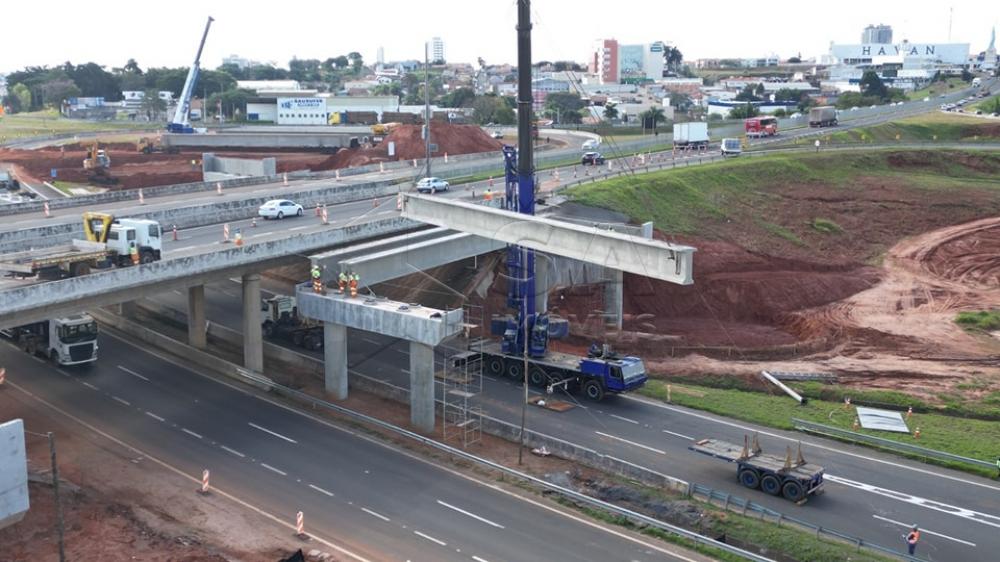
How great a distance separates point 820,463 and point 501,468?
1344 centimetres

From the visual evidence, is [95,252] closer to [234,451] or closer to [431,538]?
[234,451]

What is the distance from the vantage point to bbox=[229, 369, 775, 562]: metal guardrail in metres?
30.7

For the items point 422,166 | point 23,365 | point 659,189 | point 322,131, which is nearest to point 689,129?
point 659,189

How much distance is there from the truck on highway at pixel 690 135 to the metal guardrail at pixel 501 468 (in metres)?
72.1

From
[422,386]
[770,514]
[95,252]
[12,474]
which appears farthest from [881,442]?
[95,252]

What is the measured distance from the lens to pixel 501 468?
36938 mm

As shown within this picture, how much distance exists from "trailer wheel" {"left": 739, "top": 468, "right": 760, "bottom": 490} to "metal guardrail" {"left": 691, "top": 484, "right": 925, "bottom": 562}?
4.46 ft

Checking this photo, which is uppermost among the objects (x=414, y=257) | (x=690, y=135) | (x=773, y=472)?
(x=690, y=135)

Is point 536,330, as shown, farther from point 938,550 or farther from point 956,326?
point 956,326

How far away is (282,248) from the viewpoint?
46000mm

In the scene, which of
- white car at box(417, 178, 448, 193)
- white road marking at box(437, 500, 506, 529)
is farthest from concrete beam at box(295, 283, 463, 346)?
white car at box(417, 178, 448, 193)

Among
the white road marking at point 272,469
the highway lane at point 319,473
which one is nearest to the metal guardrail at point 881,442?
the highway lane at point 319,473

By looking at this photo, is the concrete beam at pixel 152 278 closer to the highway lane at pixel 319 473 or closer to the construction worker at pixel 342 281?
the construction worker at pixel 342 281

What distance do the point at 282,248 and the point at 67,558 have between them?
63.2ft
